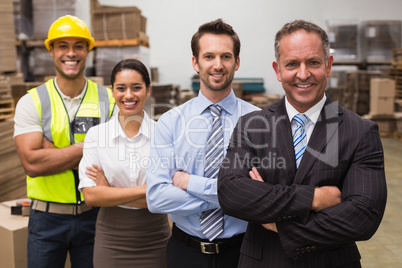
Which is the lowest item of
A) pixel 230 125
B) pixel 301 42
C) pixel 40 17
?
pixel 230 125

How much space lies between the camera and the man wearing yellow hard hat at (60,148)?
2.73 m

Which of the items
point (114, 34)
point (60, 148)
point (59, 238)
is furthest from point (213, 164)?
point (114, 34)

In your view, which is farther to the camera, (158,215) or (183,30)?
(183,30)

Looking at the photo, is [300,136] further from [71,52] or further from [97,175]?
[71,52]

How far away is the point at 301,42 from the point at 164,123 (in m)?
0.89

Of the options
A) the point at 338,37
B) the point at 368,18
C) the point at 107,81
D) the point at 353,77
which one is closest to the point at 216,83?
the point at 107,81

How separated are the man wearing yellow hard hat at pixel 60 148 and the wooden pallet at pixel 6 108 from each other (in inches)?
78.8

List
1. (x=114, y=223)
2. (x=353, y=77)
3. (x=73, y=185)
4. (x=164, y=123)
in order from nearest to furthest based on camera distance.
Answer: (x=164, y=123) < (x=114, y=223) < (x=73, y=185) < (x=353, y=77)

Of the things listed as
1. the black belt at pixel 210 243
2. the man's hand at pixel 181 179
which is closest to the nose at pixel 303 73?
the man's hand at pixel 181 179

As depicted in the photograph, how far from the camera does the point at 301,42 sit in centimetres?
180

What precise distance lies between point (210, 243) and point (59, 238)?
44.5 inches

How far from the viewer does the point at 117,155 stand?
99.7 inches

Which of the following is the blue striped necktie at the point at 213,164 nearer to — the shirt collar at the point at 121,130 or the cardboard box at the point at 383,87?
the shirt collar at the point at 121,130

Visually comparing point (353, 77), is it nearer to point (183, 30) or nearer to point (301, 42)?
point (183, 30)
